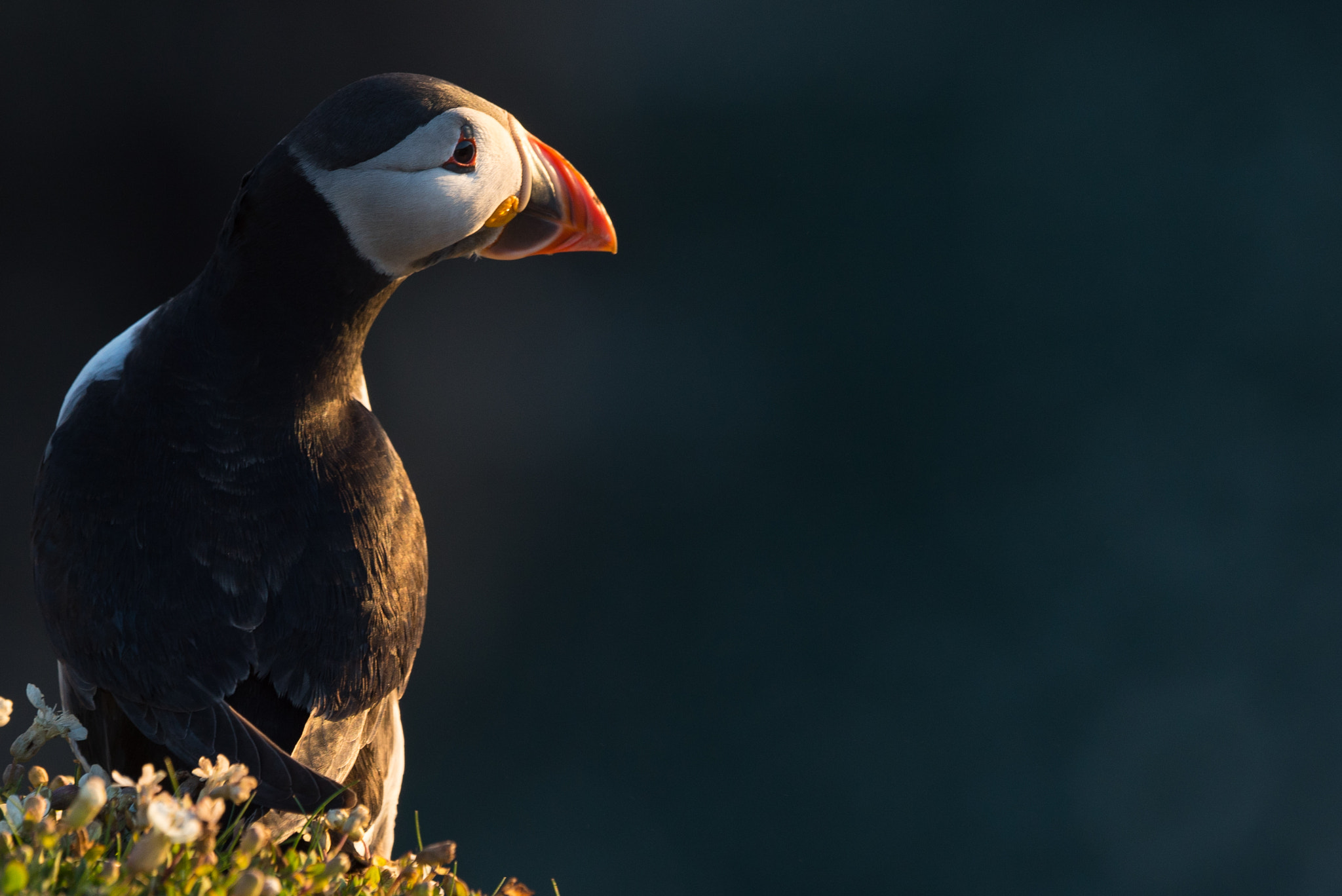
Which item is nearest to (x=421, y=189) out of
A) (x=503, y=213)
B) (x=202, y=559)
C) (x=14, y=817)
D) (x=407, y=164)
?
(x=407, y=164)

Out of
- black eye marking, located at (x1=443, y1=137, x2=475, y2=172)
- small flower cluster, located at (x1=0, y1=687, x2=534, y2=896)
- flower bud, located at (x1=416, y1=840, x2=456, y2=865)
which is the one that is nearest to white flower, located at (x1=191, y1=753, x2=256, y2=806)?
small flower cluster, located at (x1=0, y1=687, x2=534, y2=896)

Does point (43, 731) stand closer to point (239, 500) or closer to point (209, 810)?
point (209, 810)

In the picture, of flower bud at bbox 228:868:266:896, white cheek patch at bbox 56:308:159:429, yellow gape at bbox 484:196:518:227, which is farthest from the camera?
white cheek patch at bbox 56:308:159:429

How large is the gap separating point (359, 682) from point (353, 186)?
0.91 metres

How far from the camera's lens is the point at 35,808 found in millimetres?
1329

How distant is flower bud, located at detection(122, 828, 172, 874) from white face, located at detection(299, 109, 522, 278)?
1139mm

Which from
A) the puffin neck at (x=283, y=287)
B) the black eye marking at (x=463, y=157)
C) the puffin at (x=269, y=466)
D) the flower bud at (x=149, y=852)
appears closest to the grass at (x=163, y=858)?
the flower bud at (x=149, y=852)

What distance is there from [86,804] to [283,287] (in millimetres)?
1138

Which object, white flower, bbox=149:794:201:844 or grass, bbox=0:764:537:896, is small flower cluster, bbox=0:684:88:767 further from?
white flower, bbox=149:794:201:844

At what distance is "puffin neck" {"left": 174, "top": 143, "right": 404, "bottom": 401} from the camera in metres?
1.96

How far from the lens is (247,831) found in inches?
48.9

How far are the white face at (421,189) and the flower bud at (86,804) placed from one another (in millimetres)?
1082

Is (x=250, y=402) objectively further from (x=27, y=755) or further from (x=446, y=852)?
(x=446, y=852)

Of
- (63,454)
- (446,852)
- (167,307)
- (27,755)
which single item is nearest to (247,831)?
(446,852)
